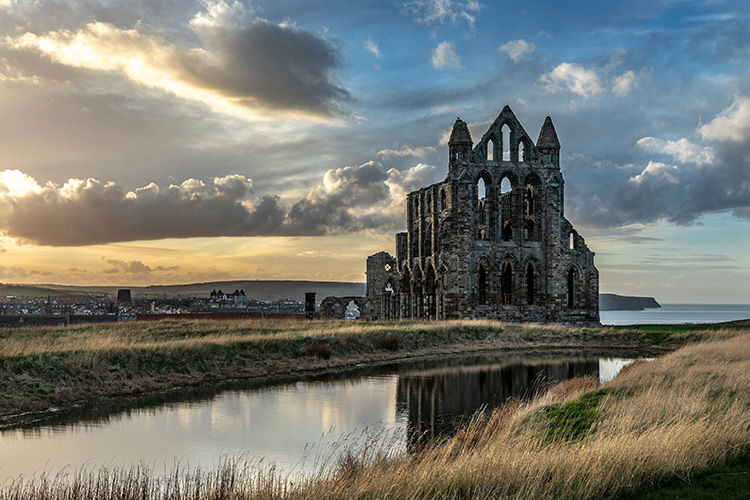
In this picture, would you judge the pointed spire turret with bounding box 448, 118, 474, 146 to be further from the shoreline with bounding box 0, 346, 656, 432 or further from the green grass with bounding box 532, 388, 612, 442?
the green grass with bounding box 532, 388, 612, 442

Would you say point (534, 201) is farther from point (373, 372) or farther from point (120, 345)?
point (120, 345)

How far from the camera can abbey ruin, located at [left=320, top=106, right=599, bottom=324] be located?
57.3 metres

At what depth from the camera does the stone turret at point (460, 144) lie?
192 ft

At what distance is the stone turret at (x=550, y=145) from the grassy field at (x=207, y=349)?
1943 cm

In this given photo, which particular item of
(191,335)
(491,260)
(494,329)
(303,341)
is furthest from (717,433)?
(491,260)

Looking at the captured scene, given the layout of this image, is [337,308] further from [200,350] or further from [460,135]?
[200,350]

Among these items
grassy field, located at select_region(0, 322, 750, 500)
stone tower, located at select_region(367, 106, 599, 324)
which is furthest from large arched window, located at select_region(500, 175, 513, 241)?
grassy field, located at select_region(0, 322, 750, 500)

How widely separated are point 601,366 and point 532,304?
28.2 m

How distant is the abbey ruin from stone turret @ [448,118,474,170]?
0.09 m

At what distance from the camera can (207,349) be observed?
27562mm

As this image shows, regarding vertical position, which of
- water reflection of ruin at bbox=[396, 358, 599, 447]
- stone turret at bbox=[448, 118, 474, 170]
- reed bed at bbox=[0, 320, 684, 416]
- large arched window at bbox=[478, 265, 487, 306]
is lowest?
water reflection of ruin at bbox=[396, 358, 599, 447]

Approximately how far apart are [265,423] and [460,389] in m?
8.69

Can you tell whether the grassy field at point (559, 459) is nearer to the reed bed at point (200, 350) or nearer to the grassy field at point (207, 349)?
the reed bed at point (200, 350)

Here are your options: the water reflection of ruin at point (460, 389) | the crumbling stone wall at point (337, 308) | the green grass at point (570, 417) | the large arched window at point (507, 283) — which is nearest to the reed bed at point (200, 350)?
the water reflection of ruin at point (460, 389)
